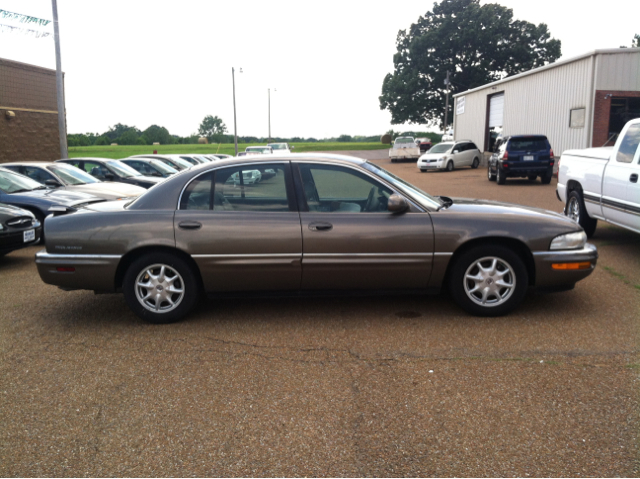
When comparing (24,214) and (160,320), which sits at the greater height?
(24,214)

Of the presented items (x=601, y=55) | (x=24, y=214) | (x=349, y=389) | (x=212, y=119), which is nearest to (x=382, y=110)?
(x=601, y=55)

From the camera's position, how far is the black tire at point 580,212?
925cm

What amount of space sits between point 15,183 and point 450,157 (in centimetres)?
2485

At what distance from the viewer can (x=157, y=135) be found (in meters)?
114

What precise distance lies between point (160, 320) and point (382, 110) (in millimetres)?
60234

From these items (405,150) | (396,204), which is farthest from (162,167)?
(405,150)

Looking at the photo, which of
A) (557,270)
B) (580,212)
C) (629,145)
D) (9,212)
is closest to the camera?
(557,270)

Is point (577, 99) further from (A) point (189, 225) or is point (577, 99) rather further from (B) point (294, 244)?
(A) point (189, 225)

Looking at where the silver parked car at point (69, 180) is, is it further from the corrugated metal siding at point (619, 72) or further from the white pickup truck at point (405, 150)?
the white pickup truck at point (405, 150)

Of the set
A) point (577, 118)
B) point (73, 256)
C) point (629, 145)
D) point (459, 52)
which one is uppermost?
point (459, 52)

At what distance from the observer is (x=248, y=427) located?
3342mm

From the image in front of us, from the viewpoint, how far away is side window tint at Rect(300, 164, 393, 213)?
5.28m

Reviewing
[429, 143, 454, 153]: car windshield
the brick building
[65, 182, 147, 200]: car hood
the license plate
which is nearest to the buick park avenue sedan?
the license plate

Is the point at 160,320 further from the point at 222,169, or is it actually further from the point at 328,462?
the point at 328,462
